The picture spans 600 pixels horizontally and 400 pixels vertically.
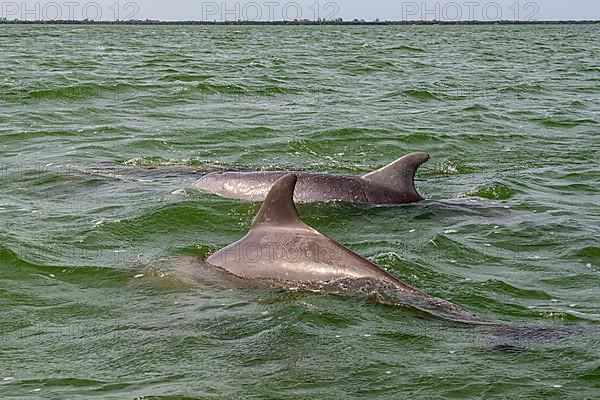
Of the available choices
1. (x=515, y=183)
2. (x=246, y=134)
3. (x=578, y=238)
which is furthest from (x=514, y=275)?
(x=246, y=134)

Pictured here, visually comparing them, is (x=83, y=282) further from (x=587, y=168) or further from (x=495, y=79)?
(x=495, y=79)

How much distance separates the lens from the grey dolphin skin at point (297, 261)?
6914mm

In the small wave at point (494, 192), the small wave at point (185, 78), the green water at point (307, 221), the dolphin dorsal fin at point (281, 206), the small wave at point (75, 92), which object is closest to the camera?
the green water at point (307, 221)

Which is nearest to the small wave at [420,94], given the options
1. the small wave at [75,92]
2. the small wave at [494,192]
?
the small wave at [75,92]

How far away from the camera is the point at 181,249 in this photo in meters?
8.73

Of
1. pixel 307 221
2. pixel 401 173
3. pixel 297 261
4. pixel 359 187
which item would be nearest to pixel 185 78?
pixel 359 187

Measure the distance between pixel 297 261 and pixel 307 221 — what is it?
103 inches

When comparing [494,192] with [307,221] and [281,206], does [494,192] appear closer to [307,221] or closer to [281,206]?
[307,221]

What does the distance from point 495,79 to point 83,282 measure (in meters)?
22.2

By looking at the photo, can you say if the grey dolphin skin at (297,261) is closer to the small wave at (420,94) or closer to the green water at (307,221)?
the green water at (307,221)

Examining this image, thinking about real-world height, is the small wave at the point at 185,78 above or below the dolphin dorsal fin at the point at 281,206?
above

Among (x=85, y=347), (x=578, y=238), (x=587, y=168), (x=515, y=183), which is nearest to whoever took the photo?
(x=85, y=347)

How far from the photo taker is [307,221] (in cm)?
975

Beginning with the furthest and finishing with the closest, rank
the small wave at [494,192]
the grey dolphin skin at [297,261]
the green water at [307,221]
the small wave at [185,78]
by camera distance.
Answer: the small wave at [185,78]
the small wave at [494,192]
the grey dolphin skin at [297,261]
the green water at [307,221]
